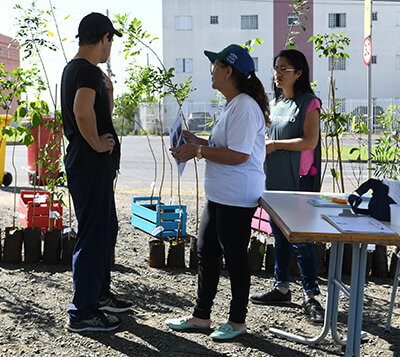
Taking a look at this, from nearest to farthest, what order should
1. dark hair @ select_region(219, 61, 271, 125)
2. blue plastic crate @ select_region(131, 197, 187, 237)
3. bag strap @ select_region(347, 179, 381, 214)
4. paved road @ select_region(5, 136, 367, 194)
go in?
bag strap @ select_region(347, 179, 381, 214)
dark hair @ select_region(219, 61, 271, 125)
blue plastic crate @ select_region(131, 197, 187, 237)
paved road @ select_region(5, 136, 367, 194)

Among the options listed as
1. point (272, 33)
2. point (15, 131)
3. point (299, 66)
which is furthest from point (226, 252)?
point (272, 33)

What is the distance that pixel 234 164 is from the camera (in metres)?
2.94

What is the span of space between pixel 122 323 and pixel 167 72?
7.14 ft

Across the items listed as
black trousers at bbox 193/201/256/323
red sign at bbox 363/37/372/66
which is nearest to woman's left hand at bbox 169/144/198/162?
black trousers at bbox 193/201/256/323

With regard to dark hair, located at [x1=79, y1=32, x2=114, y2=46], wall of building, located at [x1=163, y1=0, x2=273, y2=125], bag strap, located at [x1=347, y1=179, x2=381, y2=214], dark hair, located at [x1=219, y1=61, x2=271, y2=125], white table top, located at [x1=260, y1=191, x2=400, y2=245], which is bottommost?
white table top, located at [x1=260, y1=191, x2=400, y2=245]

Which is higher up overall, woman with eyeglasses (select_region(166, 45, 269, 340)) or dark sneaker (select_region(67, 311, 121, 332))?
woman with eyeglasses (select_region(166, 45, 269, 340))

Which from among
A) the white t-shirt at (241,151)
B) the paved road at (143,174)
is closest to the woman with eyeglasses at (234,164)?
the white t-shirt at (241,151)

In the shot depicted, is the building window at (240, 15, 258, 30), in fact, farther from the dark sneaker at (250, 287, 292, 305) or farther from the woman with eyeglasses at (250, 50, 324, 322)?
the dark sneaker at (250, 287, 292, 305)

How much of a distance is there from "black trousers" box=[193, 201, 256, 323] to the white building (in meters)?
31.0

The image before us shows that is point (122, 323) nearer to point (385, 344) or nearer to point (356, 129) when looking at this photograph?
point (385, 344)

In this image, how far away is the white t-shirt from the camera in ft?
9.52

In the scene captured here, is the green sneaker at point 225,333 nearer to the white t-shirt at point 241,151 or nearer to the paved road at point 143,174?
the white t-shirt at point 241,151

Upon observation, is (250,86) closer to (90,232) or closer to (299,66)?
(299,66)

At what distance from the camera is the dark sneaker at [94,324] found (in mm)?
3285
